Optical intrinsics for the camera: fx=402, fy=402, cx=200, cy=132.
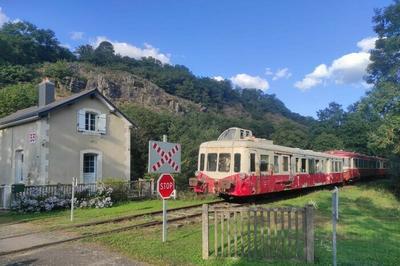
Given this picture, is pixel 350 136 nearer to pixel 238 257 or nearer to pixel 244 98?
pixel 238 257

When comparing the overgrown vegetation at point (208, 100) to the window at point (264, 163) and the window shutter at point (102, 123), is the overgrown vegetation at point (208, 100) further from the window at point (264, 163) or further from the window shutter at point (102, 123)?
the window at point (264, 163)

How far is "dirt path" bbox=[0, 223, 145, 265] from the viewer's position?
292 inches

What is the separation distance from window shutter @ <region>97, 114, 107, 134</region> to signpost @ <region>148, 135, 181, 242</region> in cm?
1384

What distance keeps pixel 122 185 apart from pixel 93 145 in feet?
13.3

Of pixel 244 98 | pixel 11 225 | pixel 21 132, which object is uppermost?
pixel 244 98

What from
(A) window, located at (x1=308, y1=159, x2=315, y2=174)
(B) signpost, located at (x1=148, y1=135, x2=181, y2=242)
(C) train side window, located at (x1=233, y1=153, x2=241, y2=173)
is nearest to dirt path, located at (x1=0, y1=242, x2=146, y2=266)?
(B) signpost, located at (x1=148, y1=135, x2=181, y2=242)

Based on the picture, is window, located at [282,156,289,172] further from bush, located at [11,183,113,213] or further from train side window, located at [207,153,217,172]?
bush, located at [11,183,113,213]

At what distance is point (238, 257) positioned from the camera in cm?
730

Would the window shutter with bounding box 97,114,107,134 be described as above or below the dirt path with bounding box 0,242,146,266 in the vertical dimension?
above

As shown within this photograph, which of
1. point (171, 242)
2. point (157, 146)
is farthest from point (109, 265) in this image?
point (157, 146)

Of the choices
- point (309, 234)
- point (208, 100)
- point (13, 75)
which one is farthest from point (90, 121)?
point (208, 100)

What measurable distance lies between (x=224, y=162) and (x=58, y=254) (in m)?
9.91

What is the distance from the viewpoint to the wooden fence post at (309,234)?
23.0 feet

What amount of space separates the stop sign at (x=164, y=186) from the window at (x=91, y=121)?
44.2ft
